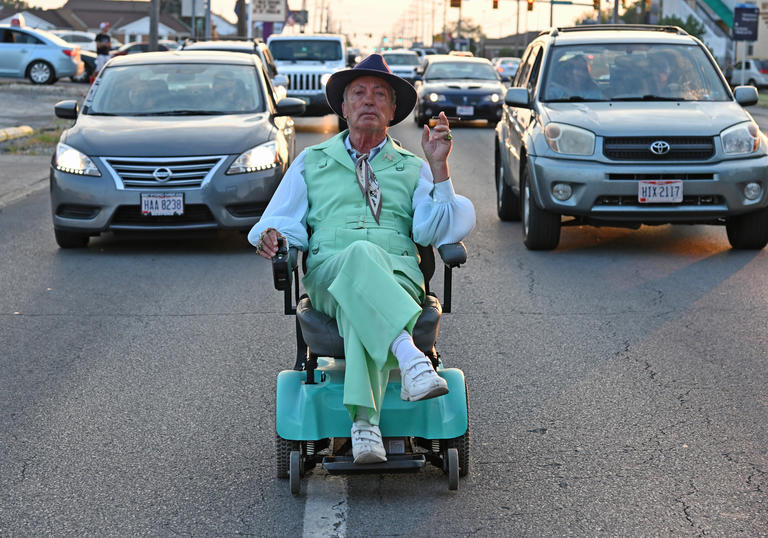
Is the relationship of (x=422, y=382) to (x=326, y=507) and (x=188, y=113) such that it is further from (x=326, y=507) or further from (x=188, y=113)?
(x=188, y=113)

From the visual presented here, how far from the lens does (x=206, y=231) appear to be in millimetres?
10289

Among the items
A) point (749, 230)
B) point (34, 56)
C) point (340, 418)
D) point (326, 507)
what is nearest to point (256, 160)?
point (749, 230)

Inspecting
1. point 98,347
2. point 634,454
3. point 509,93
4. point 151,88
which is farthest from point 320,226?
point 151,88

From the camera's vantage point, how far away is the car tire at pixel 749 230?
10.2 m

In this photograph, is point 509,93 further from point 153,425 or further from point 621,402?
point 153,425

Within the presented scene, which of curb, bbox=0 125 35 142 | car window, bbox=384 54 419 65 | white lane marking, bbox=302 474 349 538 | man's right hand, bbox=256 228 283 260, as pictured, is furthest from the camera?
car window, bbox=384 54 419 65

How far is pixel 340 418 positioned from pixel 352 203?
1.00 metres

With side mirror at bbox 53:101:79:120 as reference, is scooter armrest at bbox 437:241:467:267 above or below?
above

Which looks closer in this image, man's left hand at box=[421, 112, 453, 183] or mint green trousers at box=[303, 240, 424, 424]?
mint green trousers at box=[303, 240, 424, 424]

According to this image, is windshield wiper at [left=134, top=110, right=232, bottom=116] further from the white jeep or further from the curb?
the white jeep

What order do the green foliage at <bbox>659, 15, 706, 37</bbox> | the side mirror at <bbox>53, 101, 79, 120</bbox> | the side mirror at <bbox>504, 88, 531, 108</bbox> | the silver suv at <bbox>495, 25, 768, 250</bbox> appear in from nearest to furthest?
the silver suv at <bbox>495, 25, 768, 250</bbox>, the side mirror at <bbox>504, 88, 531, 108</bbox>, the side mirror at <bbox>53, 101, 79, 120</bbox>, the green foliage at <bbox>659, 15, 706, 37</bbox>

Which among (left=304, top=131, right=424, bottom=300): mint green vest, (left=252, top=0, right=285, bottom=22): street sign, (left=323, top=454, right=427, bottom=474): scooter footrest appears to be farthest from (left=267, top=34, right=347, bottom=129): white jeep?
(left=252, top=0, right=285, bottom=22): street sign

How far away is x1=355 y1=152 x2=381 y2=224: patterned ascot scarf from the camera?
16.3 ft

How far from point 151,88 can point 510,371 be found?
21.1 ft
